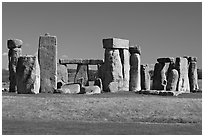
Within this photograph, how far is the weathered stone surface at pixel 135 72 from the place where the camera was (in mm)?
30339

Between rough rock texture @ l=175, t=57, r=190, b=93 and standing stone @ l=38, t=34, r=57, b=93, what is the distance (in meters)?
9.63

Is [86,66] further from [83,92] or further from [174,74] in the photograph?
[83,92]

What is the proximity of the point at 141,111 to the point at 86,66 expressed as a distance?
875 inches

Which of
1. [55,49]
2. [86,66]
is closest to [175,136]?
[55,49]

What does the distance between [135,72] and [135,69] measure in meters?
0.21

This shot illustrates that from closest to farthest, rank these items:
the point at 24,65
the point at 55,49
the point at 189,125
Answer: the point at 189,125, the point at 24,65, the point at 55,49

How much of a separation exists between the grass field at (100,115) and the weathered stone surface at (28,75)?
11.3 feet

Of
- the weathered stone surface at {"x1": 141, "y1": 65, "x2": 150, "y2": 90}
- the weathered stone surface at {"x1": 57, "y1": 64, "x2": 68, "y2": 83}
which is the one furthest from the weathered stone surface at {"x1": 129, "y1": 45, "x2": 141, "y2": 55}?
the weathered stone surface at {"x1": 57, "y1": 64, "x2": 68, "y2": 83}

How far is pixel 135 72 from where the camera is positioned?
3055cm

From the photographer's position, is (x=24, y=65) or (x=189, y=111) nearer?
(x=189, y=111)

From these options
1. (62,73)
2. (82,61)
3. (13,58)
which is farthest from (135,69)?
(82,61)

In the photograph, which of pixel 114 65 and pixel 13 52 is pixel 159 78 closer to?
pixel 114 65

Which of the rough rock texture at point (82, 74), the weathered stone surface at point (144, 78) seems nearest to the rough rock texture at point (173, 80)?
the weathered stone surface at point (144, 78)

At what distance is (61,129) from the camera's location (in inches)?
Answer: 578
